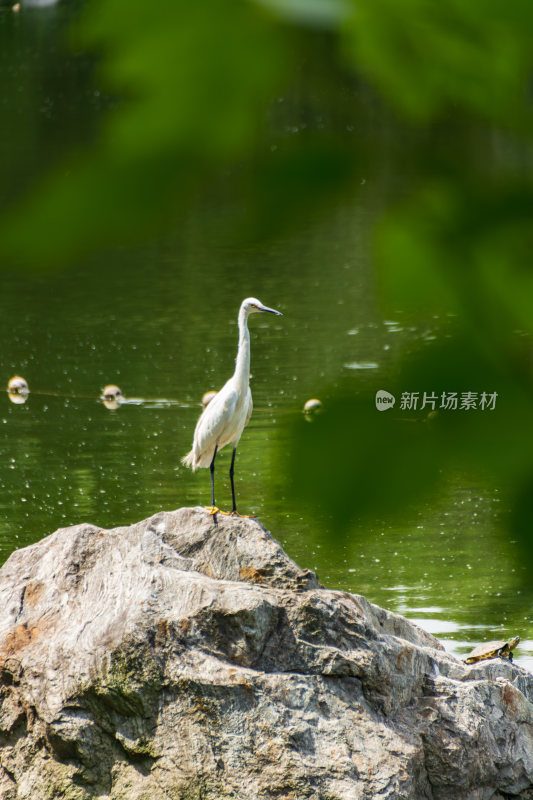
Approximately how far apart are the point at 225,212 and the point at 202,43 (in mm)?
48

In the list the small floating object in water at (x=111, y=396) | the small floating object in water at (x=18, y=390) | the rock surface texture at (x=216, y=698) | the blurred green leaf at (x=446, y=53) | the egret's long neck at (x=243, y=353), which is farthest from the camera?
the small floating object in water at (x=18, y=390)

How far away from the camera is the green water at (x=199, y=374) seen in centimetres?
34

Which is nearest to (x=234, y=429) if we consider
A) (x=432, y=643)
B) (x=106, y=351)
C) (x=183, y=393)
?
(x=432, y=643)

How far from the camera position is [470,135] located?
1.00 ft

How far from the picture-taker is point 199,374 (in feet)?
23.8

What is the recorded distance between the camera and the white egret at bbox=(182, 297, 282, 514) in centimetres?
365

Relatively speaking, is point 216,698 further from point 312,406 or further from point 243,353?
point 312,406

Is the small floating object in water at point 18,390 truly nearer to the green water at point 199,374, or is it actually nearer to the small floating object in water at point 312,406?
the green water at point 199,374

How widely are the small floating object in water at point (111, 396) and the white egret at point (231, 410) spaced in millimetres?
2581

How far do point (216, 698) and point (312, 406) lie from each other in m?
2.06

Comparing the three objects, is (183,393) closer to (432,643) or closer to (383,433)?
(432,643)

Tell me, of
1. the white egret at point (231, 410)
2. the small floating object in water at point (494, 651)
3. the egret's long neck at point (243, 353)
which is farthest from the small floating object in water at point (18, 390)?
the small floating object in water at point (494, 651)

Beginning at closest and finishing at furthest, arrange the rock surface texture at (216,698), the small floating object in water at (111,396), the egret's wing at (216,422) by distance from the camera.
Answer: the rock surface texture at (216,698) < the egret's wing at (216,422) < the small floating object in water at (111,396)

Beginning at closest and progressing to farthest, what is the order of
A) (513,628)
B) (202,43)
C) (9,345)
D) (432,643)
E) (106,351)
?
1. (202,43)
2. (432,643)
3. (513,628)
4. (106,351)
5. (9,345)
